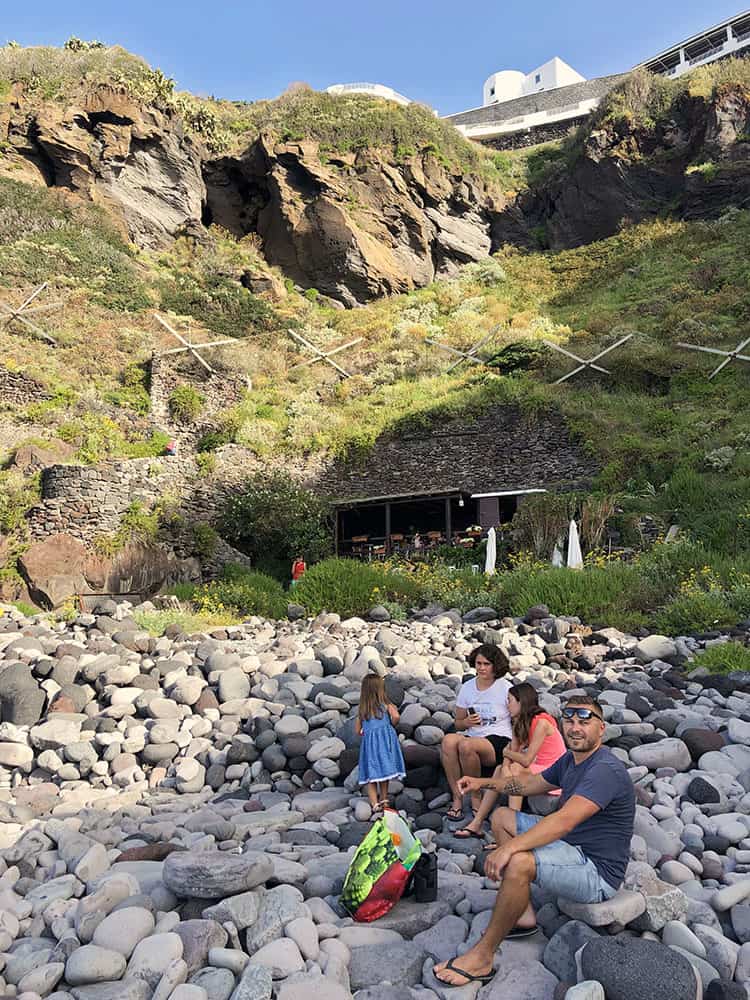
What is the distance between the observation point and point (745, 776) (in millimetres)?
4652

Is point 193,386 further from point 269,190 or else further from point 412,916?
point 412,916

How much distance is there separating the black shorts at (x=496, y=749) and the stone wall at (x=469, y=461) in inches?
564

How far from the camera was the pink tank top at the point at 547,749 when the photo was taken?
4.27 metres

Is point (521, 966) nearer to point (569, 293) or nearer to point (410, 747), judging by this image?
point (410, 747)

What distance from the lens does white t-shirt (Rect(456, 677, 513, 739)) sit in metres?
4.91

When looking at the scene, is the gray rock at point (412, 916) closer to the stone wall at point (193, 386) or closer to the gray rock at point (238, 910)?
the gray rock at point (238, 910)

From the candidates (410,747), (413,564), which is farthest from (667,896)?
(413,564)

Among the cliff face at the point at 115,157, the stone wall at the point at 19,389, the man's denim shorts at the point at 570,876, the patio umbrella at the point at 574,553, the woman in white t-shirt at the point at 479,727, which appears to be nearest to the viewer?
the man's denim shorts at the point at 570,876

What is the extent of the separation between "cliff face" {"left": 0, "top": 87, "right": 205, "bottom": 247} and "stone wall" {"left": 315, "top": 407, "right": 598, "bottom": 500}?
21.6 meters

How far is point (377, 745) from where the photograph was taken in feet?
16.2

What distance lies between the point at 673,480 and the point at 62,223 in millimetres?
29734

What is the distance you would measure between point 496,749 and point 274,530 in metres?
13.2

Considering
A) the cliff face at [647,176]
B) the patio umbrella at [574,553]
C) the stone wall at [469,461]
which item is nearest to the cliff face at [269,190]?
the cliff face at [647,176]

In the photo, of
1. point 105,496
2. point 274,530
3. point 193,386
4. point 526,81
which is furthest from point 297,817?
point 526,81
